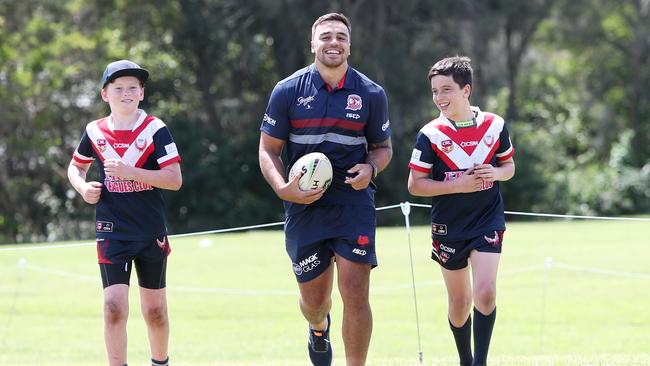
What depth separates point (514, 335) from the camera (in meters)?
15.6

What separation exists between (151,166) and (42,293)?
13.8m

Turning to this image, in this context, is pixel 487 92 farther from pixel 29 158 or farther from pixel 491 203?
pixel 491 203

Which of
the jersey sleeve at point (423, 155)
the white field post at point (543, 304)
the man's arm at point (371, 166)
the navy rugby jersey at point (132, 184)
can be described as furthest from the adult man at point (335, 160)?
the white field post at point (543, 304)

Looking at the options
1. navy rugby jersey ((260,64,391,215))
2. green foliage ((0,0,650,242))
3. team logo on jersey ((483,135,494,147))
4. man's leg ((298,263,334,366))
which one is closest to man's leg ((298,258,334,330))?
man's leg ((298,263,334,366))

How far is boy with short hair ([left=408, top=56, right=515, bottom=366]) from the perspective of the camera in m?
7.86

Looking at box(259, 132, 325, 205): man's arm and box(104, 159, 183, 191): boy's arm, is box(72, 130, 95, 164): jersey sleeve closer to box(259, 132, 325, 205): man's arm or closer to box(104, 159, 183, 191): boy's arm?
box(104, 159, 183, 191): boy's arm

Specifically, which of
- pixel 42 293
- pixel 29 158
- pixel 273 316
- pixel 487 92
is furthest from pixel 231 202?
pixel 273 316

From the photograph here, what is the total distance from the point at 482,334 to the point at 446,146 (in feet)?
4.70

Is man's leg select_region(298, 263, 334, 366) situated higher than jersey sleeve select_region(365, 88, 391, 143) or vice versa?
jersey sleeve select_region(365, 88, 391, 143)

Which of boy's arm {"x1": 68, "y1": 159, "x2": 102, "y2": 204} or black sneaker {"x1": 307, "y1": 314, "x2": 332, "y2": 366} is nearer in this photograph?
boy's arm {"x1": 68, "y1": 159, "x2": 102, "y2": 204}

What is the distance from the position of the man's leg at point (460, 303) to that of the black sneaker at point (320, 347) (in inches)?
38.8

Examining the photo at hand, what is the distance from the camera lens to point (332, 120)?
7.41m

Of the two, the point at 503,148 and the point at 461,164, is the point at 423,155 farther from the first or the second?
the point at 503,148

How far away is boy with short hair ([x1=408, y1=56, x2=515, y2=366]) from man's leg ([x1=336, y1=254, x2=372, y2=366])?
2.96 feet
